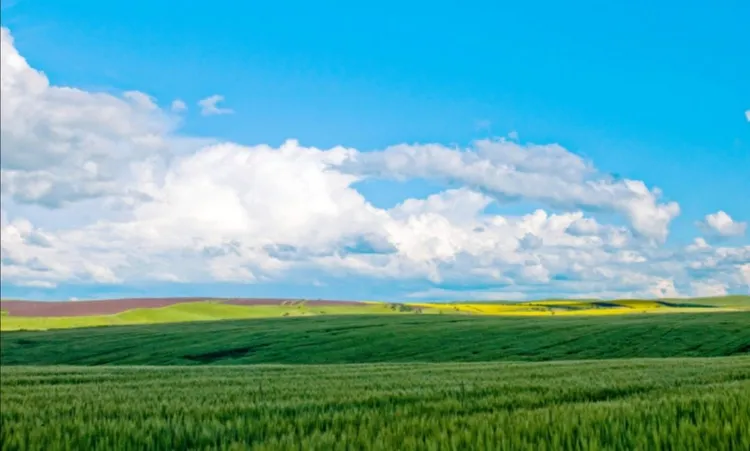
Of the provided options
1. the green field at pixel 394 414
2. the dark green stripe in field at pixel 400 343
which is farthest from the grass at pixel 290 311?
the green field at pixel 394 414

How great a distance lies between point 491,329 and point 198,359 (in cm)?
2561

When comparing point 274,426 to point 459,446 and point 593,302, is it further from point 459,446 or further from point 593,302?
point 593,302

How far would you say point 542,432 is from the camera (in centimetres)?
562

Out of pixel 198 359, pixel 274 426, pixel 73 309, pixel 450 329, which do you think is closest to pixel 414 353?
pixel 450 329

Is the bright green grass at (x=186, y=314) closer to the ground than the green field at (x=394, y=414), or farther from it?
closer to the ground

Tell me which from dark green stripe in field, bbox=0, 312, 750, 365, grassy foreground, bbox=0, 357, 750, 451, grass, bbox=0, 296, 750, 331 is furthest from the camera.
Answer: grass, bbox=0, 296, 750, 331

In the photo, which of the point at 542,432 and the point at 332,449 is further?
the point at 542,432

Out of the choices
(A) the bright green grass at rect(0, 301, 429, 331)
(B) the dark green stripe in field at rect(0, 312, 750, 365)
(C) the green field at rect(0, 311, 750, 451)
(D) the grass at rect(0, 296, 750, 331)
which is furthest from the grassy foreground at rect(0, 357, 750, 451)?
(A) the bright green grass at rect(0, 301, 429, 331)

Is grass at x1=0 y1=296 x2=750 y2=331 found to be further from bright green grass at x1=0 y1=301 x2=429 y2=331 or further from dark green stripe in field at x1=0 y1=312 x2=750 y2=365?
dark green stripe in field at x1=0 y1=312 x2=750 y2=365

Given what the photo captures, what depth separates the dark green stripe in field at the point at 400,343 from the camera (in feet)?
161

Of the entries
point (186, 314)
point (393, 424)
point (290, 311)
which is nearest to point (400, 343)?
point (393, 424)

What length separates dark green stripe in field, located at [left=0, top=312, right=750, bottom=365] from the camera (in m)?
49.0

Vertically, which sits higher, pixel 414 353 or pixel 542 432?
pixel 542 432

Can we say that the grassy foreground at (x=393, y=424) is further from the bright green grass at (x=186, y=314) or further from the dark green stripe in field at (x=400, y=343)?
the bright green grass at (x=186, y=314)
